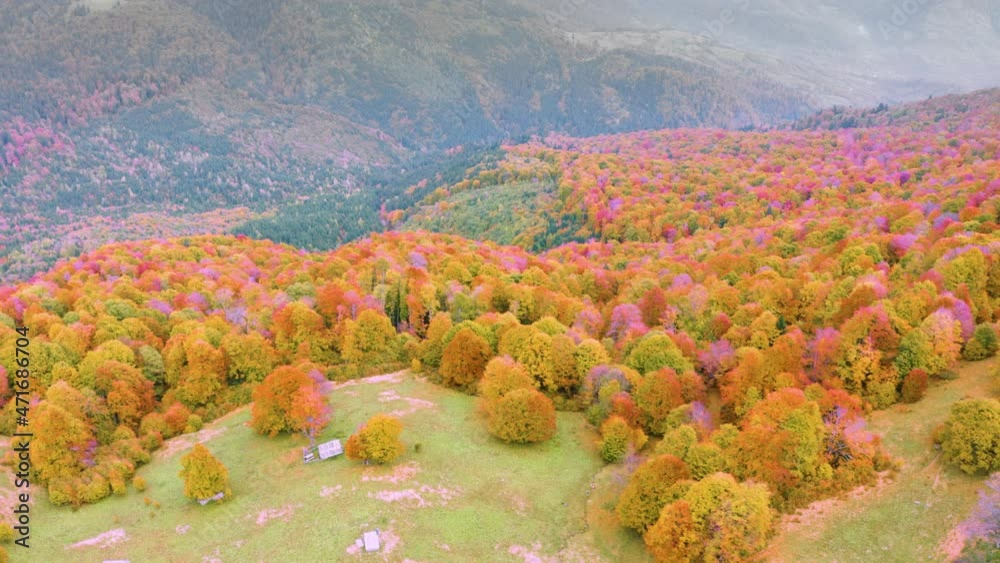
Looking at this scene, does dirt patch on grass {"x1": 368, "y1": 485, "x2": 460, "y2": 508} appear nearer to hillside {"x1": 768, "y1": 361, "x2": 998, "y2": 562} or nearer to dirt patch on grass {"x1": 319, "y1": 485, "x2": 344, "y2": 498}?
dirt patch on grass {"x1": 319, "y1": 485, "x2": 344, "y2": 498}

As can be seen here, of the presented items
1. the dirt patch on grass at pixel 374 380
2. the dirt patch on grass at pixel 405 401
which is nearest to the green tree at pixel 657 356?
the dirt patch on grass at pixel 405 401

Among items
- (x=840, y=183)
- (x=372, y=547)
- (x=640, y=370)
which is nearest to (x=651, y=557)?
(x=372, y=547)

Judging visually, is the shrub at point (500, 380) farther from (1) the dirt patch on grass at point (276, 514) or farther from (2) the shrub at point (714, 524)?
(2) the shrub at point (714, 524)

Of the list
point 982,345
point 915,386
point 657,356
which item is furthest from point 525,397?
point 982,345

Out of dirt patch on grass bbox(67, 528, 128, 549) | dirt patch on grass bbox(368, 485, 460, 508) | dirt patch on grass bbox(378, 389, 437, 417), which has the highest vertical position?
dirt patch on grass bbox(378, 389, 437, 417)

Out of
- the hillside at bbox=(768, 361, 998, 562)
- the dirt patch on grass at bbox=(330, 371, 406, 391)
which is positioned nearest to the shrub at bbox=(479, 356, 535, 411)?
the dirt patch on grass at bbox=(330, 371, 406, 391)

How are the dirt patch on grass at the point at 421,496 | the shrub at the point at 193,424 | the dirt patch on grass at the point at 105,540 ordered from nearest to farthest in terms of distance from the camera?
the dirt patch on grass at the point at 105,540
the dirt patch on grass at the point at 421,496
the shrub at the point at 193,424
